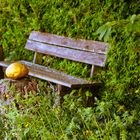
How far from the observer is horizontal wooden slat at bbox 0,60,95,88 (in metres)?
4.71

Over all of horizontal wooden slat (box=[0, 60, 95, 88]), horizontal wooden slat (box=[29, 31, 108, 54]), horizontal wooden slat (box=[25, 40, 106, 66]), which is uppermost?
horizontal wooden slat (box=[29, 31, 108, 54])

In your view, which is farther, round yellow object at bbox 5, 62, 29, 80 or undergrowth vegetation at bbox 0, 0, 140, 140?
round yellow object at bbox 5, 62, 29, 80

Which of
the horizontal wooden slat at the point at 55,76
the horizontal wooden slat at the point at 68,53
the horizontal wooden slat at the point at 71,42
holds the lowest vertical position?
the horizontal wooden slat at the point at 55,76

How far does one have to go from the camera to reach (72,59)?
5.50 meters

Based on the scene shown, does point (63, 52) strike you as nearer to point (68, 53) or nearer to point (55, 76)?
point (68, 53)

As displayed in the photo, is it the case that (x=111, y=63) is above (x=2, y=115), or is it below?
above

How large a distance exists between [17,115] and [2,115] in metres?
0.43

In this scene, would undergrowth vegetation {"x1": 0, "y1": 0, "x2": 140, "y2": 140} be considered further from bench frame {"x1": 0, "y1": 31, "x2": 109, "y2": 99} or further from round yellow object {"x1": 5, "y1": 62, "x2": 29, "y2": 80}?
round yellow object {"x1": 5, "y1": 62, "x2": 29, "y2": 80}

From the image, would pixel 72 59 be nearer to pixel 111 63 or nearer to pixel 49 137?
pixel 111 63

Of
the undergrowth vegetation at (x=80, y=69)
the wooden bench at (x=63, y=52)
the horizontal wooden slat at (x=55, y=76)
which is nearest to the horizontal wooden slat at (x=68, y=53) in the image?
the wooden bench at (x=63, y=52)

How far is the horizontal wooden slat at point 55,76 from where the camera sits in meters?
4.71

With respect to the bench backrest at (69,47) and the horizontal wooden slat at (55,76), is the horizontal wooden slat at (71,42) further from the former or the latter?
the horizontal wooden slat at (55,76)

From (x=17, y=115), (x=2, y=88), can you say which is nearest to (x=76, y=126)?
(x=17, y=115)

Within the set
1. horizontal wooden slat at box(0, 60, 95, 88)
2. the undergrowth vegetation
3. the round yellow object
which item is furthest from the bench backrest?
the round yellow object
